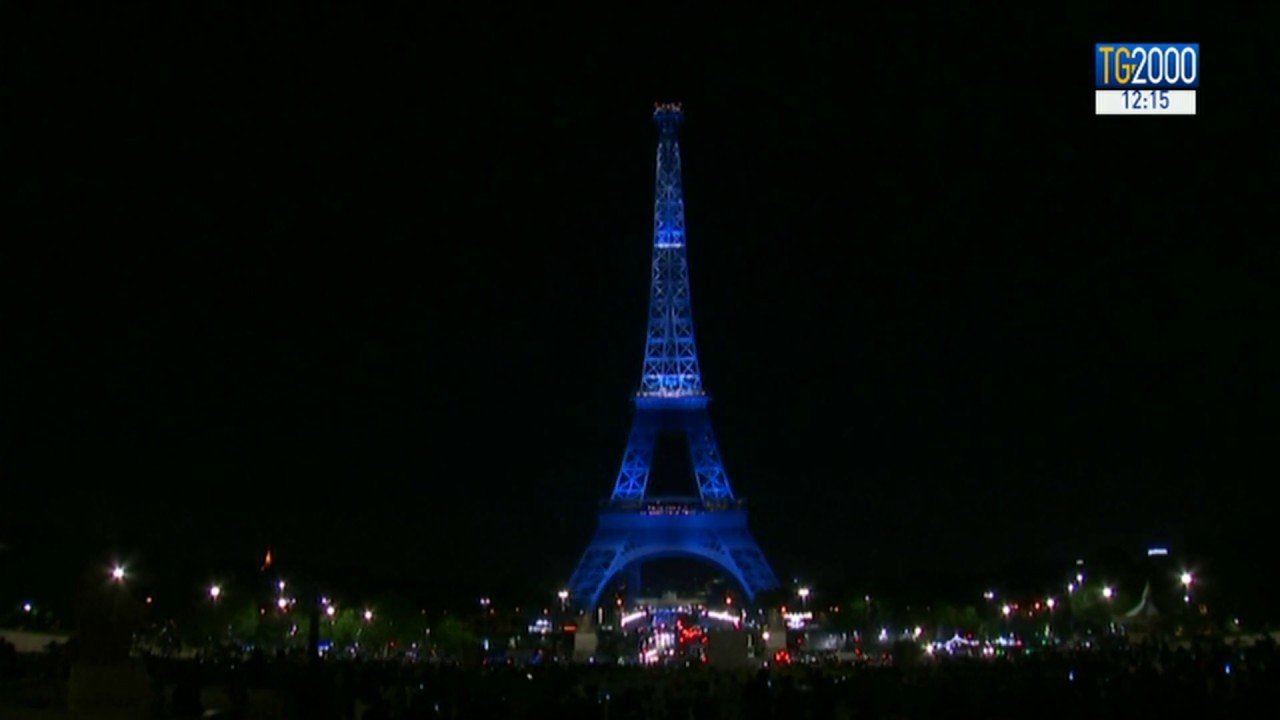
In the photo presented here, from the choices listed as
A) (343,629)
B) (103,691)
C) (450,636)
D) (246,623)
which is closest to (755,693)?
(103,691)

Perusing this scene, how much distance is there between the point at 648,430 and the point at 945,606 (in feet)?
68.3

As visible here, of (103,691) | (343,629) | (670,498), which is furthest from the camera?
(670,498)

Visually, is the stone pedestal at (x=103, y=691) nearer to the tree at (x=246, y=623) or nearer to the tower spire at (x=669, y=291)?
the tree at (x=246, y=623)

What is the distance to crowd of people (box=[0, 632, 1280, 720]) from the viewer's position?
1931 centimetres

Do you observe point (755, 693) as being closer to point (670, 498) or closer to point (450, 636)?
point (450, 636)

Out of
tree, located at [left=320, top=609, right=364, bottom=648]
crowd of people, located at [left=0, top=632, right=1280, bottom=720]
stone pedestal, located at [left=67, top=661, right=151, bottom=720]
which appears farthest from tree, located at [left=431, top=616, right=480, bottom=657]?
stone pedestal, located at [left=67, top=661, right=151, bottom=720]

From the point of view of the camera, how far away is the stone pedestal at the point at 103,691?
2067 centimetres

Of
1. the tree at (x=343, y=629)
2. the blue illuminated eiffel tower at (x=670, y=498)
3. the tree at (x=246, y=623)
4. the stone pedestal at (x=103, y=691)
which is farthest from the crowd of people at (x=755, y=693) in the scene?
the blue illuminated eiffel tower at (x=670, y=498)

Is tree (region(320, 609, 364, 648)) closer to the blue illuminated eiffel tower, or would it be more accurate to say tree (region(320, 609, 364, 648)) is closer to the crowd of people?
the blue illuminated eiffel tower

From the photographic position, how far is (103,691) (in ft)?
68.3

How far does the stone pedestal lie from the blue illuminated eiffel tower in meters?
69.7

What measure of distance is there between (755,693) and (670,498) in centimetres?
7282

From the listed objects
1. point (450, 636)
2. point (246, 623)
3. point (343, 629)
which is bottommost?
point (450, 636)

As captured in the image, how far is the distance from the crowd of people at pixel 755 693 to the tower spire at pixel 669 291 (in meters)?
62.8
